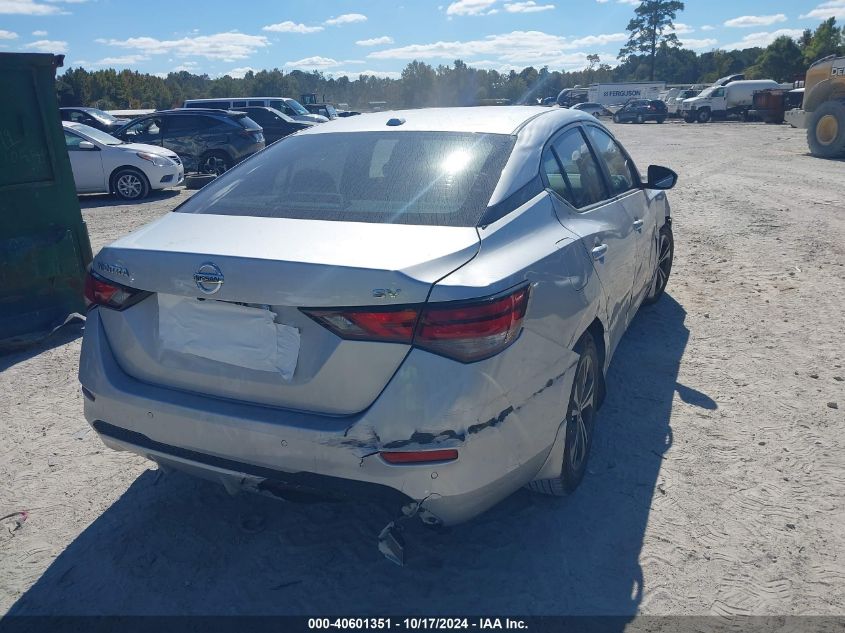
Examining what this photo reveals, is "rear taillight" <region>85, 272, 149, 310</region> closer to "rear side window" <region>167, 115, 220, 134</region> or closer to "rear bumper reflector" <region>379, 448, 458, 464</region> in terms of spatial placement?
"rear bumper reflector" <region>379, 448, 458, 464</region>

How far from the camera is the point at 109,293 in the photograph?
2.65 metres

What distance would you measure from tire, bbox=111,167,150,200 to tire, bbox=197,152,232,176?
272 cm

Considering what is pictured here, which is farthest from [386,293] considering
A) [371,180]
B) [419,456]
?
[371,180]

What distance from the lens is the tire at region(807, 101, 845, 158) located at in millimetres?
16297

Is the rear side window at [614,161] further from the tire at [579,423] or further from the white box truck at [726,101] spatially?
the white box truck at [726,101]

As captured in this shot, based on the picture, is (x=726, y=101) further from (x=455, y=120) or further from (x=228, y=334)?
(x=228, y=334)

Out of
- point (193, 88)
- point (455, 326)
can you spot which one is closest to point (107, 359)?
point (455, 326)

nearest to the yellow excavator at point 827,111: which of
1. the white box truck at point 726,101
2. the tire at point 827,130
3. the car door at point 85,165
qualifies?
the tire at point 827,130

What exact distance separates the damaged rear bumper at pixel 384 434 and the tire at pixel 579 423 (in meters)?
0.31

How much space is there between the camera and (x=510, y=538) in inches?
114

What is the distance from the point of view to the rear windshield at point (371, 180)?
2.71m

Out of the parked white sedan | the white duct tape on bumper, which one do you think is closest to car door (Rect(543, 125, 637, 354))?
the white duct tape on bumper

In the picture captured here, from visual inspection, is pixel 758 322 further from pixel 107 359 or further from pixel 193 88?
pixel 193 88

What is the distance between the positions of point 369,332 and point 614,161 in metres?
2.76
